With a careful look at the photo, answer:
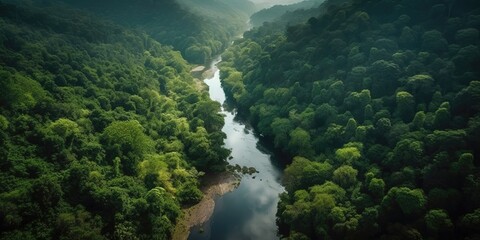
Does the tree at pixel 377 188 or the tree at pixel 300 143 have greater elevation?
the tree at pixel 377 188

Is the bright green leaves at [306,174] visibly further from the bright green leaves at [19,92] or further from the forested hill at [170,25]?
the forested hill at [170,25]

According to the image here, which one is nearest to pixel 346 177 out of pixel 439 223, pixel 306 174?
pixel 306 174

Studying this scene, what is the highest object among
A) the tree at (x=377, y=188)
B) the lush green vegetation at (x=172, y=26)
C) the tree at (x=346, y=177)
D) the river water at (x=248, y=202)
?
the tree at (x=377, y=188)

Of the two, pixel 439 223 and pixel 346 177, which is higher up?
pixel 439 223

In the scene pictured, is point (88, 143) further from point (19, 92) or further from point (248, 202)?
point (248, 202)

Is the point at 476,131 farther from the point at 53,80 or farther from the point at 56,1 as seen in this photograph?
the point at 56,1

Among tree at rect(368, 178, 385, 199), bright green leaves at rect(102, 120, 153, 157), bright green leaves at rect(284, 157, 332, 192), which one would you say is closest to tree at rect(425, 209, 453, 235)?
tree at rect(368, 178, 385, 199)

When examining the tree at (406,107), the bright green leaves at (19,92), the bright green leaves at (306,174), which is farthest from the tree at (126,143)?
the tree at (406,107)
